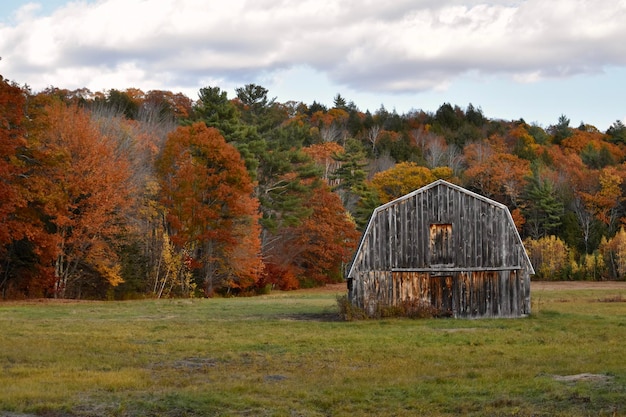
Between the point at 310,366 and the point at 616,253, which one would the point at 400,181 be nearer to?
the point at 616,253

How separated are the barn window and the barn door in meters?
0.71

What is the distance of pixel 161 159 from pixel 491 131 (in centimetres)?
10375

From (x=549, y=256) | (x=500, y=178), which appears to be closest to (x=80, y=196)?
(x=549, y=256)

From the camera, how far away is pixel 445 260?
125 ft

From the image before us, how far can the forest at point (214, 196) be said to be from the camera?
50312mm

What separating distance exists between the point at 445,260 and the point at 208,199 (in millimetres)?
27005

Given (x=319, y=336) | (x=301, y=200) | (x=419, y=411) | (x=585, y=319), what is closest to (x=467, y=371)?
(x=419, y=411)

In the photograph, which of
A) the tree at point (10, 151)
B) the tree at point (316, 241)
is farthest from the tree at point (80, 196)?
the tree at point (316, 241)

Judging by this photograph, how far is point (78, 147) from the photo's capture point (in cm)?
5194

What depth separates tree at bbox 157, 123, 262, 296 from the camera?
59.2 meters

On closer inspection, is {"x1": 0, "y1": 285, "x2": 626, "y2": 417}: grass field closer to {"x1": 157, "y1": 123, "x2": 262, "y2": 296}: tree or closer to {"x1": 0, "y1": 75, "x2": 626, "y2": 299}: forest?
{"x1": 0, "y1": 75, "x2": 626, "y2": 299}: forest

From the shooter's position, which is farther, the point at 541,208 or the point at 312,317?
the point at 541,208

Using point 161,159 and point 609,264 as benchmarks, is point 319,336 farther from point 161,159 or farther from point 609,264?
point 609,264

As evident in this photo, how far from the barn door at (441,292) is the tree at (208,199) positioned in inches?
984
